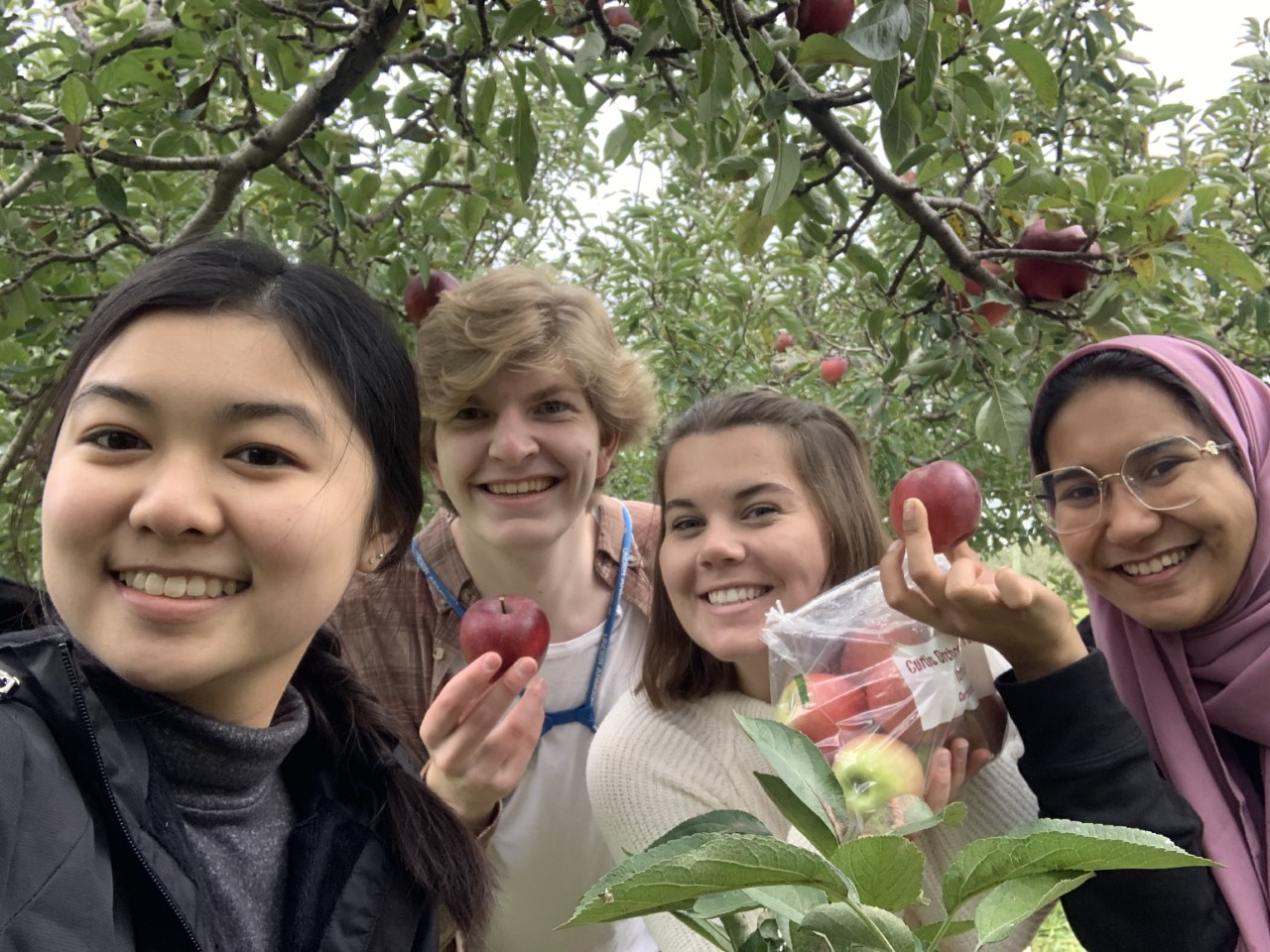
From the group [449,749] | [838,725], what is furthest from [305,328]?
[838,725]

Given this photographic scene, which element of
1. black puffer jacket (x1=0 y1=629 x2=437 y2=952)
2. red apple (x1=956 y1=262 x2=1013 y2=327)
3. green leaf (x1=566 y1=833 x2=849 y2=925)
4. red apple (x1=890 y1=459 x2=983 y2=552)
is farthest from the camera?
red apple (x1=956 y1=262 x2=1013 y2=327)

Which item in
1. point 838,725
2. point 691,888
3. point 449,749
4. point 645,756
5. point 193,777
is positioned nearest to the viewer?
point 691,888

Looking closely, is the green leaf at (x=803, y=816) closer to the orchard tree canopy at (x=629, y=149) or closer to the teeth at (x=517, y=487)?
the orchard tree canopy at (x=629, y=149)

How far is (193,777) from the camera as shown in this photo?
3.49 ft

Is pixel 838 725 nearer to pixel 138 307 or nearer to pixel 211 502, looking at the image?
pixel 211 502

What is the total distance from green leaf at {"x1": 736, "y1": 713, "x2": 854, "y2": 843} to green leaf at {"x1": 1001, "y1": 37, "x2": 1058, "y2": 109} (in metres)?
1.17

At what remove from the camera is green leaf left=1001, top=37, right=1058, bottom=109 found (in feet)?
4.72

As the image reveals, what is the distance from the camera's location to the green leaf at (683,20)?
1.18m

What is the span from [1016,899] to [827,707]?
0.65 metres

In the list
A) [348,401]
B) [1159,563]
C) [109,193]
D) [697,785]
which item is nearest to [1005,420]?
[1159,563]

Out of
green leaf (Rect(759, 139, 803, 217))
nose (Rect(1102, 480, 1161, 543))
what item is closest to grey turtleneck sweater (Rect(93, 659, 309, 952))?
green leaf (Rect(759, 139, 803, 217))

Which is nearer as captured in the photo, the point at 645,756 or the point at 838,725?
the point at 838,725

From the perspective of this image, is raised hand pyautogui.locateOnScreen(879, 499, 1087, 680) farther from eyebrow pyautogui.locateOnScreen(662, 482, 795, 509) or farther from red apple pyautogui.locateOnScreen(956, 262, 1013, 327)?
red apple pyautogui.locateOnScreen(956, 262, 1013, 327)

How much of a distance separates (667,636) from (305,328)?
0.87 meters
